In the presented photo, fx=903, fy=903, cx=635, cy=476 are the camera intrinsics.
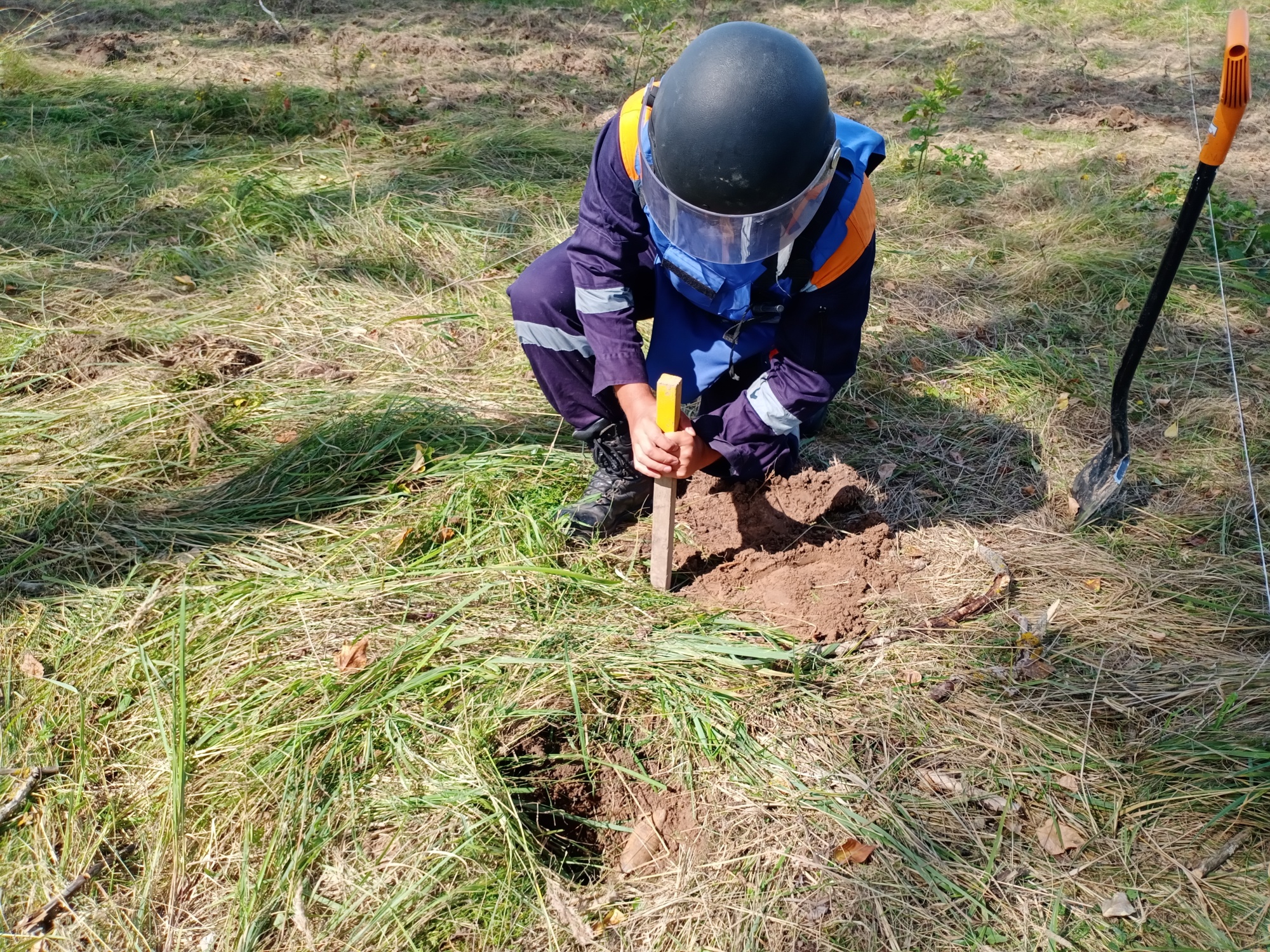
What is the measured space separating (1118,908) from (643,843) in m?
0.88

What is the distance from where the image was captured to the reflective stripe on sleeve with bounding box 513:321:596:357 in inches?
94.9

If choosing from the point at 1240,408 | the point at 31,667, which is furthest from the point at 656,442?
the point at 1240,408

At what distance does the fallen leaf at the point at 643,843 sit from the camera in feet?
5.81

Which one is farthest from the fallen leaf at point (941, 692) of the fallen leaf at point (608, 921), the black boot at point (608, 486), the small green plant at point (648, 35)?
the small green plant at point (648, 35)

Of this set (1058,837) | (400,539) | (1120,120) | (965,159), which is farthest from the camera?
(1120,120)

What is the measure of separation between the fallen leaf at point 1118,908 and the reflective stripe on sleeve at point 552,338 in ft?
5.45

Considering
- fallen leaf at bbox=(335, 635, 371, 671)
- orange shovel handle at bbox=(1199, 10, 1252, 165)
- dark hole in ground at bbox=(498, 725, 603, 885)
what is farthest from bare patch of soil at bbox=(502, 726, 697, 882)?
orange shovel handle at bbox=(1199, 10, 1252, 165)

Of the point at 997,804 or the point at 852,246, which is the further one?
the point at 852,246

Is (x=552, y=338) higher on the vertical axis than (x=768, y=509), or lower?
higher

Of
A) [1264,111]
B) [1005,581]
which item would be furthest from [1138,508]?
[1264,111]

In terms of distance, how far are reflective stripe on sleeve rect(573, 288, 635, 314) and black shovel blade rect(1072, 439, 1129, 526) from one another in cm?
140

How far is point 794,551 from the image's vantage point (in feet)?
7.97

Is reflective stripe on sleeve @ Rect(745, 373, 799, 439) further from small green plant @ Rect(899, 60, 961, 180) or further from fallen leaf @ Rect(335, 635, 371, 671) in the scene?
small green plant @ Rect(899, 60, 961, 180)

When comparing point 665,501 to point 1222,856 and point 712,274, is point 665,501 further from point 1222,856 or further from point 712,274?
point 1222,856
